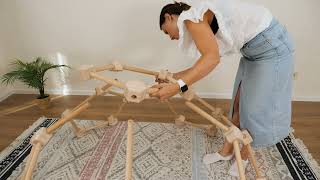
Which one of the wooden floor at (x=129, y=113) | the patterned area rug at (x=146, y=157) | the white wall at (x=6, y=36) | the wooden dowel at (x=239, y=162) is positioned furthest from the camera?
the white wall at (x=6, y=36)

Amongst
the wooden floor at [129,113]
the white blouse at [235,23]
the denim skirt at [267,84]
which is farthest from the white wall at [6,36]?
the denim skirt at [267,84]

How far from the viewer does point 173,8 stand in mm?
1323

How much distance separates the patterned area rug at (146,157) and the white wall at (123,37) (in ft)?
2.39

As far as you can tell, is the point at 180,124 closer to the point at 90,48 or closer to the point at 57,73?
the point at 90,48

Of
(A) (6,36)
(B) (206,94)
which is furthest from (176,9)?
(A) (6,36)

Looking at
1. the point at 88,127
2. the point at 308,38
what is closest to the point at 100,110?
the point at 88,127

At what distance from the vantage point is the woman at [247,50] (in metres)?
1.20

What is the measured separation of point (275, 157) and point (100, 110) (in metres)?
1.40

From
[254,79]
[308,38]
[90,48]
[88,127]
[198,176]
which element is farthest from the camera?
[90,48]

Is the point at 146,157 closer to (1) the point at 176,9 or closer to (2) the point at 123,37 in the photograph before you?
(1) the point at 176,9

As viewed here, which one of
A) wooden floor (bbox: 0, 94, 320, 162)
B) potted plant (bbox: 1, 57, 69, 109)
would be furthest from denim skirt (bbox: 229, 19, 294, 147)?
potted plant (bbox: 1, 57, 69, 109)

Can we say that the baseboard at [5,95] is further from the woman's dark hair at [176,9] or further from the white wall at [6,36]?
the woman's dark hair at [176,9]

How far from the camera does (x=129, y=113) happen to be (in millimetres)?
2424

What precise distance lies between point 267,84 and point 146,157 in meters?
0.85
